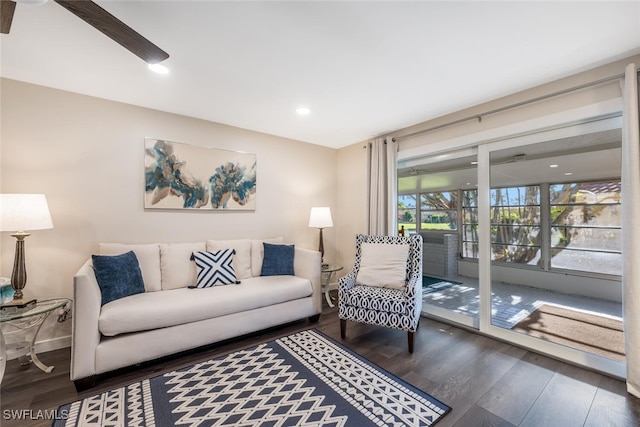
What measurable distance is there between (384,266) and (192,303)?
6.17 ft

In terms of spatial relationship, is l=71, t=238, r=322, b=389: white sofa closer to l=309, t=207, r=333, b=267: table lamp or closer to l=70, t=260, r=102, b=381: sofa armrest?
l=70, t=260, r=102, b=381: sofa armrest

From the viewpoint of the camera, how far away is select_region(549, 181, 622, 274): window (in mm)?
2227

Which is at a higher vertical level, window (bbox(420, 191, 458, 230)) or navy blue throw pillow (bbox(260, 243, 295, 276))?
window (bbox(420, 191, 458, 230))

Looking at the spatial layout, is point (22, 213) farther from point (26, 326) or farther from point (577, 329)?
point (577, 329)

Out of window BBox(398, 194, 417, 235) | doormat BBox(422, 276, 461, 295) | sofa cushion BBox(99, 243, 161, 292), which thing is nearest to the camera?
sofa cushion BBox(99, 243, 161, 292)

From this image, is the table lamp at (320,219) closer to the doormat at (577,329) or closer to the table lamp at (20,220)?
the doormat at (577,329)

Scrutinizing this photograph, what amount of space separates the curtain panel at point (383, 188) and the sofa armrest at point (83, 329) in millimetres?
2980

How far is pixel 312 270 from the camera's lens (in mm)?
3088

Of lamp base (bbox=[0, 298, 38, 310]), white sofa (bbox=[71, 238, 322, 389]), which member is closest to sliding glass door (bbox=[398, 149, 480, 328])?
white sofa (bbox=[71, 238, 322, 389])

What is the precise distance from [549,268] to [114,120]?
15.1 feet

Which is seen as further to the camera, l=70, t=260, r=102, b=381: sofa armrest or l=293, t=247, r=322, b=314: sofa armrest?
l=293, t=247, r=322, b=314: sofa armrest

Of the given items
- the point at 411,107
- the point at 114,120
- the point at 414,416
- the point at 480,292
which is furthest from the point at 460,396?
the point at 114,120

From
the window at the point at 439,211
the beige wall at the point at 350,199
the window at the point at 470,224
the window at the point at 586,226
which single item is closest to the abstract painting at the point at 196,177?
the beige wall at the point at 350,199

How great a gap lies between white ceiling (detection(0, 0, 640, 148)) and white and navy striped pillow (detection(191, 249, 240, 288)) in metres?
1.61
